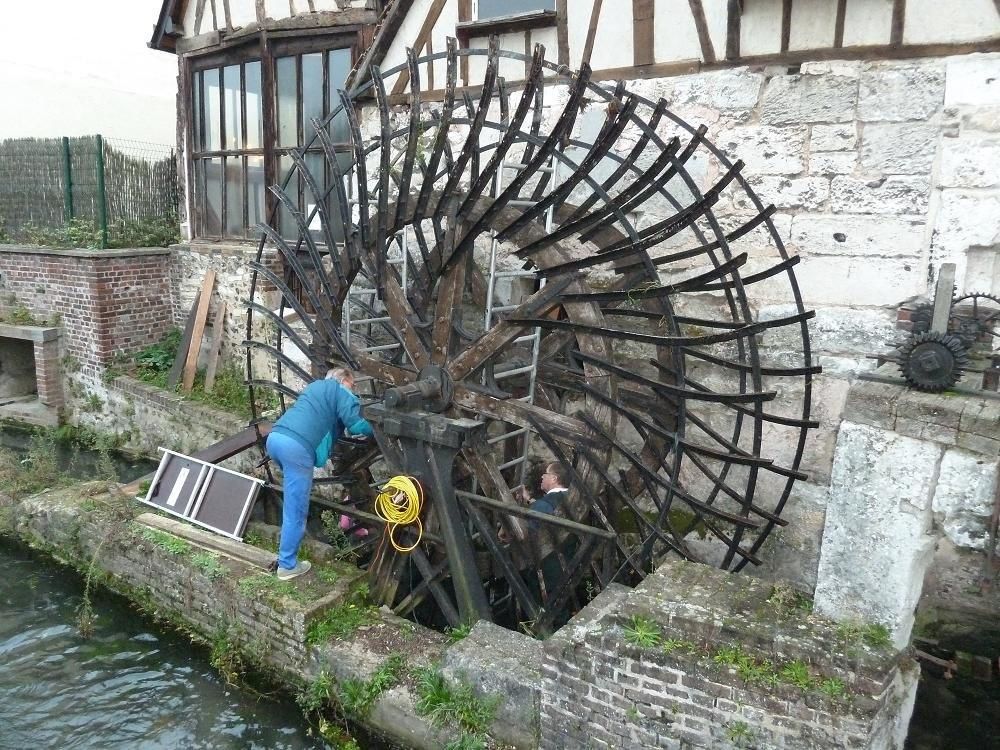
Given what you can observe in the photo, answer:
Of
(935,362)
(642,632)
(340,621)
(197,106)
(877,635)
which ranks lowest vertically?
(340,621)

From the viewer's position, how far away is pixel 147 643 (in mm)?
5488

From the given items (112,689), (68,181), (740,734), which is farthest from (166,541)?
(68,181)

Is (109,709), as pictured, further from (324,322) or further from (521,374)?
(521,374)

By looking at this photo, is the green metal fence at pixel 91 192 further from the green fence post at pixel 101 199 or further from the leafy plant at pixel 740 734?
the leafy plant at pixel 740 734

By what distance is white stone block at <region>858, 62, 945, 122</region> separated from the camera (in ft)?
15.1

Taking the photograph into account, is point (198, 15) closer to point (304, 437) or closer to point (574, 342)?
point (304, 437)

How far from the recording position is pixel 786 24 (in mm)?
4984

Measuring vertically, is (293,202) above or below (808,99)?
below

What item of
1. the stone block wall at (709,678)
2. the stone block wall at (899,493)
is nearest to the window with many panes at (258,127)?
the stone block wall at (709,678)

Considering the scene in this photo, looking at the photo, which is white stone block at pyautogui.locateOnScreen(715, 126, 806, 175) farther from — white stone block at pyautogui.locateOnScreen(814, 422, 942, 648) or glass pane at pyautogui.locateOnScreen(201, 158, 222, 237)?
glass pane at pyautogui.locateOnScreen(201, 158, 222, 237)

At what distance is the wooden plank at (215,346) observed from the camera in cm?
902

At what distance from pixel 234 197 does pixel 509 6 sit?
472 centimetres

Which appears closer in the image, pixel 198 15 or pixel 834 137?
pixel 834 137

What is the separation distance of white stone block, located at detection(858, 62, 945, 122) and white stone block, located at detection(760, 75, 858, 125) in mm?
78
